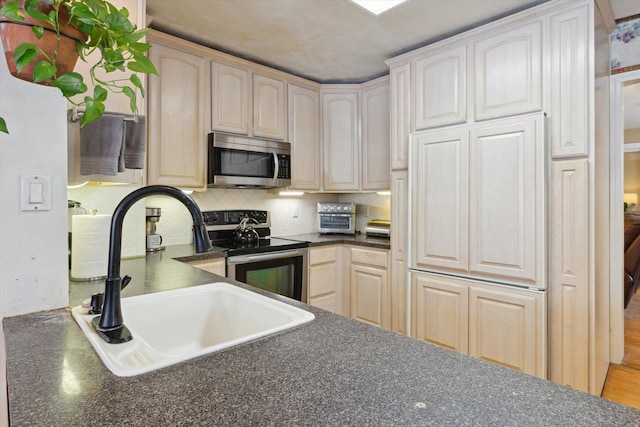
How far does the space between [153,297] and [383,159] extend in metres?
2.49

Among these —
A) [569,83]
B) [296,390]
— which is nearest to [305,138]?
[569,83]

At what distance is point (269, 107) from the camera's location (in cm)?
304

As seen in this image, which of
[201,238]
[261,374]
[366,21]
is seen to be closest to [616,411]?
[261,374]

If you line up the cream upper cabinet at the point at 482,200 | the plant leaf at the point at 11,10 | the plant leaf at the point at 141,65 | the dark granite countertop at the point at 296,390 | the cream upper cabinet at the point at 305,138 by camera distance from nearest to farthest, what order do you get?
the dark granite countertop at the point at 296,390
the plant leaf at the point at 11,10
the plant leaf at the point at 141,65
the cream upper cabinet at the point at 482,200
the cream upper cabinet at the point at 305,138

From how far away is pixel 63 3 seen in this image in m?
0.77

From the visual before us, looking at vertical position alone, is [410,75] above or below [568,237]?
above

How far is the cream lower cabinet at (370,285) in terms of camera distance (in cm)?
292

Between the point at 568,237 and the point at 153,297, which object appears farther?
the point at 568,237

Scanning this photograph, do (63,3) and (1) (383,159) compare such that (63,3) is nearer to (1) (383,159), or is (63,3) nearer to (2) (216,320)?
(2) (216,320)

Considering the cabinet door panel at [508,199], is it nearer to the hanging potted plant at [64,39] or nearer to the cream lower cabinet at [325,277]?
the cream lower cabinet at [325,277]

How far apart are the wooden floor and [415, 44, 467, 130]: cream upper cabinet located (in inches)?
79.7

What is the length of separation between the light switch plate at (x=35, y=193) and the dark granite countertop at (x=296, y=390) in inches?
15.4

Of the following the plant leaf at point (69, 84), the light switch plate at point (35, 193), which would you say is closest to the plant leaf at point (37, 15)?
the plant leaf at point (69, 84)

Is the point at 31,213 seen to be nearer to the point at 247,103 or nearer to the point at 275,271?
the point at 275,271
